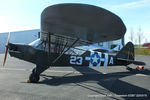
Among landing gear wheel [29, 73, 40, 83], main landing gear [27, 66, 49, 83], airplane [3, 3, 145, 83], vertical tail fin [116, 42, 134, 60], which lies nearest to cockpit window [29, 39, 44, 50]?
airplane [3, 3, 145, 83]

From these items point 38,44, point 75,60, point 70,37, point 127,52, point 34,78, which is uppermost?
point 70,37

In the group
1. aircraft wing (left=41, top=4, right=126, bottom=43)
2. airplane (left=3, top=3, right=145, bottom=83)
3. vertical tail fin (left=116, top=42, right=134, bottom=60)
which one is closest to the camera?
aircraft wing (left=41, top=4, right=126, bottom=43)

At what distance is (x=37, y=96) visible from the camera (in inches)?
157

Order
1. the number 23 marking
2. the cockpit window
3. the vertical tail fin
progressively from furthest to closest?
the vertical tail fin < the number 23 marking < the cockpit window

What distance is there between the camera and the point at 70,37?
5922 mm

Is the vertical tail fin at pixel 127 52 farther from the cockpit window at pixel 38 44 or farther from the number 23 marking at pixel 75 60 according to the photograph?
the cockpit window at pixel 38 44

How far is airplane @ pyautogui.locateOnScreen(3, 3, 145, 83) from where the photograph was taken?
316cm

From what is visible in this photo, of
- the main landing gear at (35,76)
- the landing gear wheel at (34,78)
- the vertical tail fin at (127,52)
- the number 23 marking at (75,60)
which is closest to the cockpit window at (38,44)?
Result: the main landing gear at (35,76)

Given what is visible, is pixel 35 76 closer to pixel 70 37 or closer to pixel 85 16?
pixel 70 37

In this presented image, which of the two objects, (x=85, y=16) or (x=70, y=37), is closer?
(x=85, y=16)

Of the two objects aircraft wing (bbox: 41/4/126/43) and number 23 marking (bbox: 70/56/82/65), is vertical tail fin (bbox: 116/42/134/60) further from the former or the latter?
aircraft wing (bbox: 41/4/126/43)

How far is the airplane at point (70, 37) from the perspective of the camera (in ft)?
10.4

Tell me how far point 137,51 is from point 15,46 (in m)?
A: 27.6

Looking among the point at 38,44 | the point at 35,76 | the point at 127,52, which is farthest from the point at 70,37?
the point at 127,52
